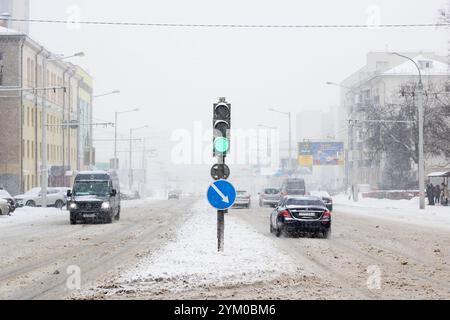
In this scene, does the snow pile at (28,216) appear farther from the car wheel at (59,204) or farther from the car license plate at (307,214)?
the car license plate at (307,214)

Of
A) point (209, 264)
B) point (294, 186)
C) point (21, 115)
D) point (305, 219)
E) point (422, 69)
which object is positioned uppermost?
point (422, 69)

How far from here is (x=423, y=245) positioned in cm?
2312

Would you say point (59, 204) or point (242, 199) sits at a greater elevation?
point (242, 199)

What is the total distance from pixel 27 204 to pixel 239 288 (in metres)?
48.3

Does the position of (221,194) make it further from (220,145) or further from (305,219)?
(305,219)

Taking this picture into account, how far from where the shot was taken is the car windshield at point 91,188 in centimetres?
3678

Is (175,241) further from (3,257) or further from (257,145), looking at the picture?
(257,145)

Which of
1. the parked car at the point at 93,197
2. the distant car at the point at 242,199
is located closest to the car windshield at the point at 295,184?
the distant car at the point at 242,199

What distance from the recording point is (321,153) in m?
104

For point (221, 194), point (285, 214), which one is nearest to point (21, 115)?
point (285, 214)

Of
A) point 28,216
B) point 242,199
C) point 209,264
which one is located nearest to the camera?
point 209,264

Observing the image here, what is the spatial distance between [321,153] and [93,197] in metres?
69.6

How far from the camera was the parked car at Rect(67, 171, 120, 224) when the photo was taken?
36.1 metres
